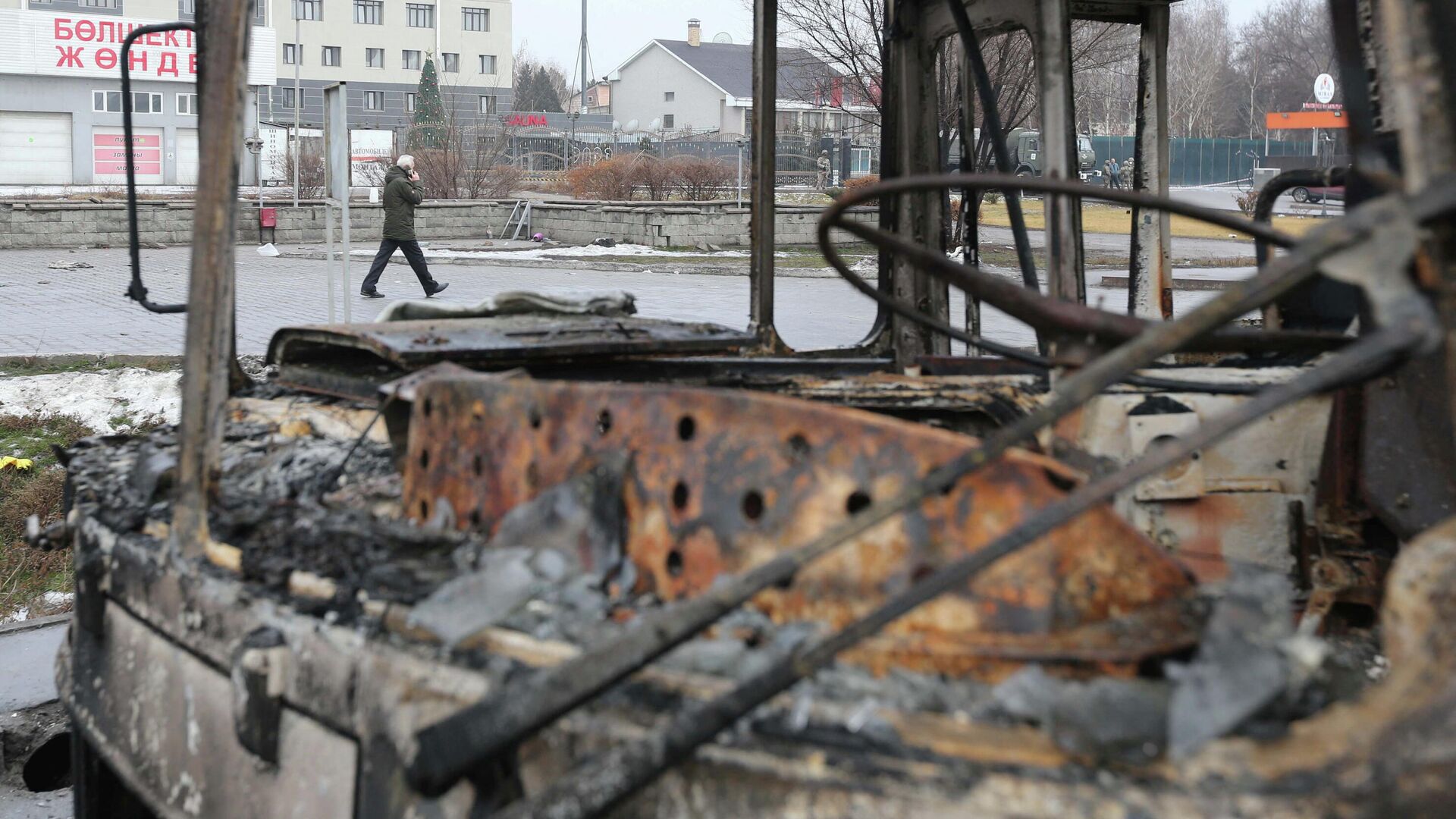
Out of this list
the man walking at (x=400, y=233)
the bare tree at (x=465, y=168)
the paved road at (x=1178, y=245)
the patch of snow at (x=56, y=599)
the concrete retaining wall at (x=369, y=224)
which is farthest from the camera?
the bare tree at (x=465, y=168)

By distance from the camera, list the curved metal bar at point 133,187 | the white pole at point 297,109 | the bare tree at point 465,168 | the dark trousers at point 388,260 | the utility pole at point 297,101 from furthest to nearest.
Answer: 1. the bare tree at point 465,168
2. the utility pole at point 297,101
3. the dark trousers at point 388,260
4. the white pole at point 297,109
5. the curved metal bar at point 133,187

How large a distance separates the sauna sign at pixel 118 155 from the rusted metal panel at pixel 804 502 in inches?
1878

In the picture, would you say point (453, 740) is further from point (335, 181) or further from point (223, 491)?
point (335, 181)

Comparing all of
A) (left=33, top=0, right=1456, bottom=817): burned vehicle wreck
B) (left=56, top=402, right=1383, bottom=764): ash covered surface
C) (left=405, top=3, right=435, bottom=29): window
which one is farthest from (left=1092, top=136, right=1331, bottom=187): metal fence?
(left=405, top=3, right=435, bottom=29): window

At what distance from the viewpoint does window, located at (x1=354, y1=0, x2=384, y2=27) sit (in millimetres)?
66375

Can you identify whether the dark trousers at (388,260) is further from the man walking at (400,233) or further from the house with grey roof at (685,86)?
the house with grey roof at (685,86)

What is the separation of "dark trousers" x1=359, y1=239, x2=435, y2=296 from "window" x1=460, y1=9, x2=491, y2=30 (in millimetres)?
54367

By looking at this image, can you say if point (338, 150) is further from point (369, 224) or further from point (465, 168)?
point (465, 168)

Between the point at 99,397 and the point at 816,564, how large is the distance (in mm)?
7462

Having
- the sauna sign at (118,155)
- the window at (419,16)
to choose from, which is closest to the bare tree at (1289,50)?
the sauna sign at (118,155)

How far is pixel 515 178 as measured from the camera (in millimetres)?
32094

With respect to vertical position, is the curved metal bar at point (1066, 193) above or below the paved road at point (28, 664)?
above

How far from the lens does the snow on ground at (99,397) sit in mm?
7703

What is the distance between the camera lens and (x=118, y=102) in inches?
1791
